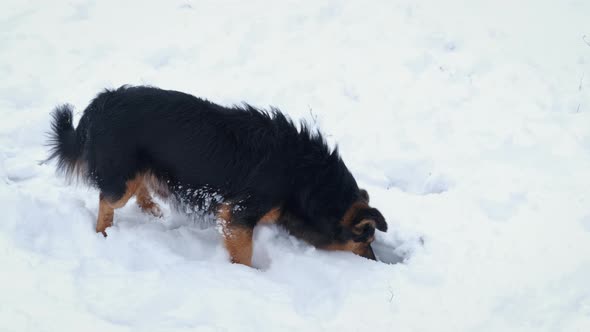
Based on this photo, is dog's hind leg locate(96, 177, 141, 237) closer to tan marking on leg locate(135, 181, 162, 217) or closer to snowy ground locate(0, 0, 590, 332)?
snowy ground locate(0, 0, 590, 332)

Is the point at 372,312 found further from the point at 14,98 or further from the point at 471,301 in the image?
the point at 14,98

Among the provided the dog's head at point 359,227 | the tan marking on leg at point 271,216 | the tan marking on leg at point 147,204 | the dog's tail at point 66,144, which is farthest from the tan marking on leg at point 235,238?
the dog's tail at point 66,144

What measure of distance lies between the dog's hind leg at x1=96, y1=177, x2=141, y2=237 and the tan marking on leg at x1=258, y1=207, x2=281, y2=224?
1225mm

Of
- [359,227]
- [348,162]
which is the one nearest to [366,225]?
[359,227]

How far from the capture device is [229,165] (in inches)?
182

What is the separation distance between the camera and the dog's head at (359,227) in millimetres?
4637

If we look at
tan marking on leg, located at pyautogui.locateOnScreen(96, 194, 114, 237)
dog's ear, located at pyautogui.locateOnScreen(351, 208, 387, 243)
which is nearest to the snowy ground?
tan marking on leg, located at pyautogui.locateOnScreen(96, 194, 114, 237)

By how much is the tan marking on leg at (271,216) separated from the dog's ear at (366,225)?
0.70 m

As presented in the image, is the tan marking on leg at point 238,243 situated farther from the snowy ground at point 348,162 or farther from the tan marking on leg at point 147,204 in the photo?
the tan marking on leg at point 147,204

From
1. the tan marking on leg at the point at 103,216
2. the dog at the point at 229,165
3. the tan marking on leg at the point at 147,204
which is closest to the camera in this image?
the dog at the point at 229,165

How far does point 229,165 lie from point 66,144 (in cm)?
167

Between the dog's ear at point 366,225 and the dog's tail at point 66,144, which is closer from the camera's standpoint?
the dog's ear at point 366,225

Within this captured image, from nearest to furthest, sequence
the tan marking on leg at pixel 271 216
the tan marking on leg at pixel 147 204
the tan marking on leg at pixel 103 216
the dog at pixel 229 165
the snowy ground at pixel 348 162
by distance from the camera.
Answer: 1. the snowy ground at pixel 348 162
2. the dog at pixel 229 165
3. the tan marking on leg at pixel 271 216
4. the tan marking on leg at pixel 103 216
5. the tan marking on leg at pixel 147 204

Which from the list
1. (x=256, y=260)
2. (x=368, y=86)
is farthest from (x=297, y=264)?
(x=368, y=86)
